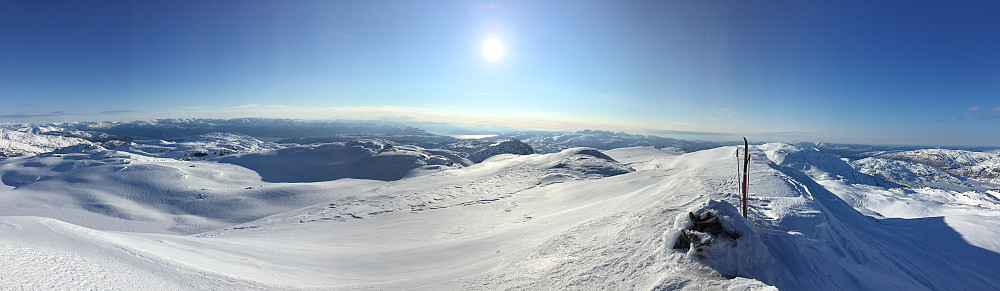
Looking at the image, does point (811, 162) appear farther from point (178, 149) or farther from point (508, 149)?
point (178, 149)

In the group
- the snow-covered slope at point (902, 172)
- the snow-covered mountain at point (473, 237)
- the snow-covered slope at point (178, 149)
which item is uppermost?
the snow-covered mountain at point (473, 237)

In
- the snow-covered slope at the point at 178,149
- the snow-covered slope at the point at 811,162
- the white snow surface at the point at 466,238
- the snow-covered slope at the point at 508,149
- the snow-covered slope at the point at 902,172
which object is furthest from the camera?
the snow-covered slope at the point at 902,172

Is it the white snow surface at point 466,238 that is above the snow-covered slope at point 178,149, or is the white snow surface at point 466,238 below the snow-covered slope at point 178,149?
above

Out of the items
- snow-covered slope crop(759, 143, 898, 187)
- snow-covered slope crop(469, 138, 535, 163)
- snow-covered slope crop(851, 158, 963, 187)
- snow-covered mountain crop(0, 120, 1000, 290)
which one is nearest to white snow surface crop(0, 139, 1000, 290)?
snow-covered mountain crop(0, 120, 1000, 290)

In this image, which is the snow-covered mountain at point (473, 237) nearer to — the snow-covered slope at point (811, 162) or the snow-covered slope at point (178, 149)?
the snow-covered slope at point (178, 149)

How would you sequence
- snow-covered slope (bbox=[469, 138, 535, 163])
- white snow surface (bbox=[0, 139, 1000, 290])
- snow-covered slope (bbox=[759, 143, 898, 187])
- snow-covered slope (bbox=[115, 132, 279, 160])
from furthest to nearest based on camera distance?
snow-covered slope (bbox=[469, 138, 535, 163]) < snow-covered slope (bbox=[759, 143, 898, 187]) < snow-covered slope (bbox=[115, 132, 279, 160]) < white snow surface (bbox=[0, 139, 1000, 290])

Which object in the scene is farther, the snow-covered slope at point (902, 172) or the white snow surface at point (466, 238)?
the snow-covered slope at point (902, 172)

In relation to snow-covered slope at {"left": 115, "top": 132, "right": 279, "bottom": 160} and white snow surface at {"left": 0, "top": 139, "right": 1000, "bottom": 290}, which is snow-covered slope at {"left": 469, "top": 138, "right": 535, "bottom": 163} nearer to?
A: snow-covered slope at {"left": 115, "top": 132, "right": 279, "bottom": 160}

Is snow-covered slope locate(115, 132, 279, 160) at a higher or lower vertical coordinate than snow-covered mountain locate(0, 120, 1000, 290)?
lower

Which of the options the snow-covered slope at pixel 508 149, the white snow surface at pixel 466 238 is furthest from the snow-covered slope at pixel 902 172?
the white snow surface at pixel 466 238
